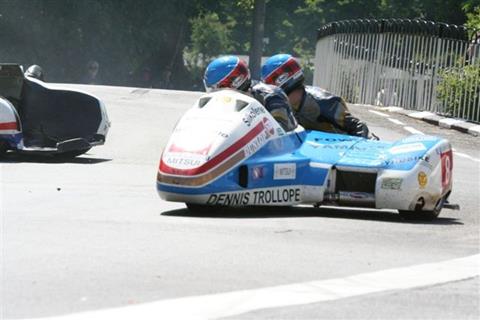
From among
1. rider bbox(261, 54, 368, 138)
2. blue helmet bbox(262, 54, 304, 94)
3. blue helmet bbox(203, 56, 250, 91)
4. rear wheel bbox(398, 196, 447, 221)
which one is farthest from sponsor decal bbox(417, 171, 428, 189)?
blue helmet bbox(262, 54, 304, 94)

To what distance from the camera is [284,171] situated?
11047 millimetres

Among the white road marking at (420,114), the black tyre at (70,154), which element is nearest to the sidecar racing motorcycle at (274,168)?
the black tyre at (70,154)

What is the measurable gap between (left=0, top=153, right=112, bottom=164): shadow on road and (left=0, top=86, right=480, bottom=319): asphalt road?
2.29 m

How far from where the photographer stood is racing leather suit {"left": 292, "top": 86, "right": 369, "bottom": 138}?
1325cm

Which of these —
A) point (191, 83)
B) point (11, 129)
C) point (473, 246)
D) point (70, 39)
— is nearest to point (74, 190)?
point (11, 129)

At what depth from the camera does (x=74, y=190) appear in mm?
12734

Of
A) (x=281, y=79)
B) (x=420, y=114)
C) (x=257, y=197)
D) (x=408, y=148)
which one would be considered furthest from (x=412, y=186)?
(x=420, y=114)

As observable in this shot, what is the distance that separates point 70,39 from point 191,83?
548 inches

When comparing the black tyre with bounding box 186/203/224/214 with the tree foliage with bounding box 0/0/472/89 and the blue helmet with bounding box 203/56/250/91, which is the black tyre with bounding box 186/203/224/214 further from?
the tree foliage with bounding box 0/0/472/89

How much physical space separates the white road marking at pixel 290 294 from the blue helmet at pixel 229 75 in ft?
13.3

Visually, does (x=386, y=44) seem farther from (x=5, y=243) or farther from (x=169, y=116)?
(x=5, y=243)

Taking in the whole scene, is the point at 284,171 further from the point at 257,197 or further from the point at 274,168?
the point at 257,197

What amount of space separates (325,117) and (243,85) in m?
1.56

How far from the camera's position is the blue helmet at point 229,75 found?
39.2 feet
